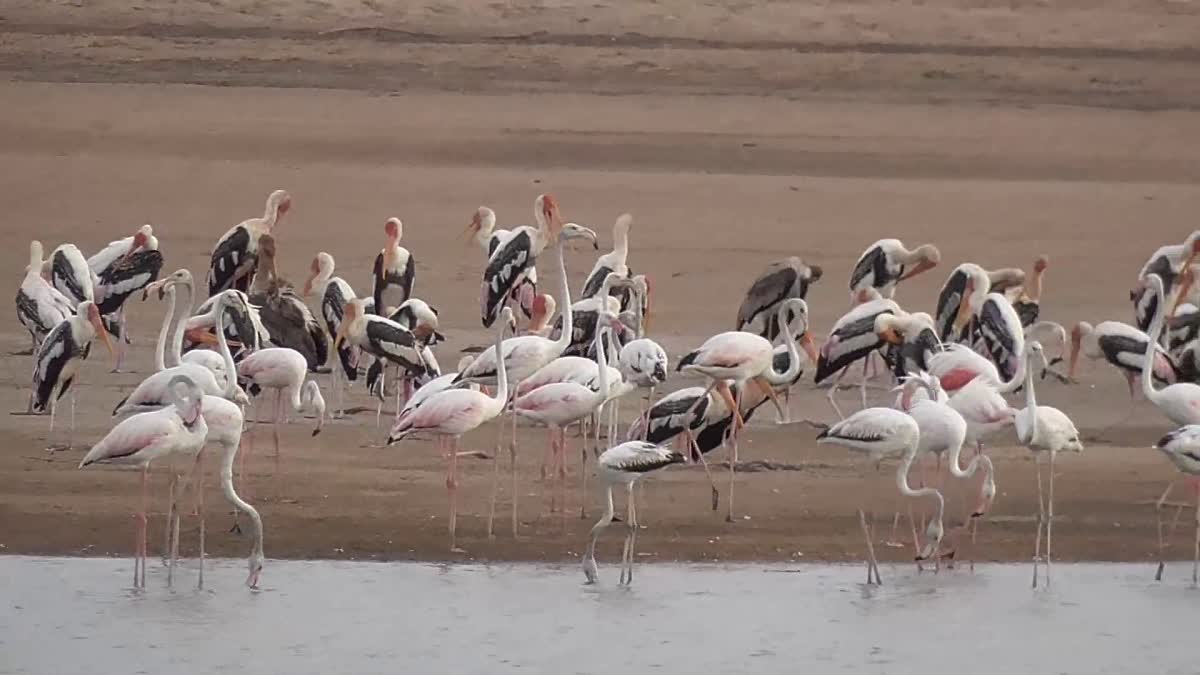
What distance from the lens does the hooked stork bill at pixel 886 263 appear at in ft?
47.3

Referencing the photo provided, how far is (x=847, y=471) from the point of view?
12023mm

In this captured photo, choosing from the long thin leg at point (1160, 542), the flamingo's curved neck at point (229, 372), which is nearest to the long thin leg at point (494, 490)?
the flamingo's curved neck at point (229, 372)

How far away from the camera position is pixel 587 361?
37.6 ft

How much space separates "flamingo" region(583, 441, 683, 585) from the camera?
32.8ft

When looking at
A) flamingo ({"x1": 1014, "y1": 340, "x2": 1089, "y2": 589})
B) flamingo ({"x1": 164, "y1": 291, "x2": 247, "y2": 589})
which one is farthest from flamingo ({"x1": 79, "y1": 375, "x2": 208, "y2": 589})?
flamingo ({"x1": 1014, "y1": 340, "x2": 1089, "y2": 589})

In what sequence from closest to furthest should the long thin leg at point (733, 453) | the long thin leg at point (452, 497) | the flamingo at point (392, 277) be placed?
1. the long thin leg at point (452, 497)
2. the long thin leg at point (733, 453)
3. the flamingo at point (392, 277)

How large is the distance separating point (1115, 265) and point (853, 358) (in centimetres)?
629

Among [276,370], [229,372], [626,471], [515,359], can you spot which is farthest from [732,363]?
[229,372]

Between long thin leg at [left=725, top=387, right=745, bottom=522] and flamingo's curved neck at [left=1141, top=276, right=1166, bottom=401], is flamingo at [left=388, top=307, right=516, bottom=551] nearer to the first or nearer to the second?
long thin leg at [left=725, top=387, right=745, bottom=522]

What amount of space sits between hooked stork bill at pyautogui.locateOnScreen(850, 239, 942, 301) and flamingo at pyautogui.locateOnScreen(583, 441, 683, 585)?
450cm

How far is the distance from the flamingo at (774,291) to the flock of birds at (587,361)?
1 cm

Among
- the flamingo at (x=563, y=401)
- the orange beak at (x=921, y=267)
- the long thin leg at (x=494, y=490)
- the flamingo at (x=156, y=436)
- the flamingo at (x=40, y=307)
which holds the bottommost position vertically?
the long thin leg at (x=494, y=490)

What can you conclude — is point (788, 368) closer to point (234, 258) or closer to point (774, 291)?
point (774, 291)

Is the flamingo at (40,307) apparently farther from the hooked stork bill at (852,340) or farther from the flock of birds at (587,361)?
the hooked stork bill at (852,340)
